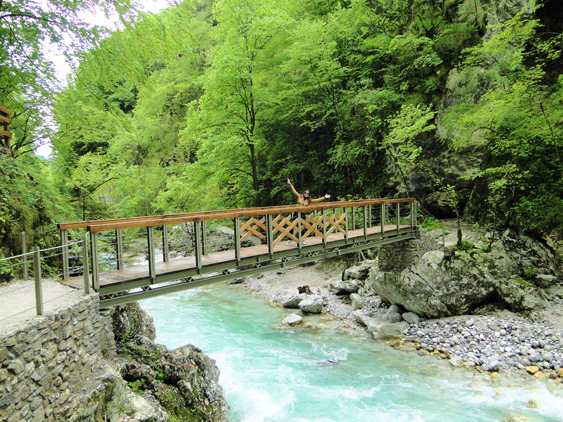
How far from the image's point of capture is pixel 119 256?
667cm

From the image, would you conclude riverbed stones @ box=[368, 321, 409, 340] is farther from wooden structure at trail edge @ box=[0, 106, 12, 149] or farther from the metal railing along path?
wooden structure at trail edge @ box=[0, 106, 12, 149]

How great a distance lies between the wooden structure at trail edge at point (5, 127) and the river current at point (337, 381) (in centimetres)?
696

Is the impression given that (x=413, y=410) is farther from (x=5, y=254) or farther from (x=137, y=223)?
(x=5, y=254)

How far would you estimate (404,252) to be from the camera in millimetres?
12008

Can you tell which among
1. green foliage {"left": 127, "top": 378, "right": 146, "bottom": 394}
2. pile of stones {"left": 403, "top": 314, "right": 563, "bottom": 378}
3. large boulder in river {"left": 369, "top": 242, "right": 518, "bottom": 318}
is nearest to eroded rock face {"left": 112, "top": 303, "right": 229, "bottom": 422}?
green foliage {"left": 127, "top": 378, "right": 146, "bottom": 394}

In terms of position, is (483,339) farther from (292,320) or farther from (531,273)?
(292,320)

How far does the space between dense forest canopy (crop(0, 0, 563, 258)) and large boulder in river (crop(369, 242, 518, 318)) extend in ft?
6.49

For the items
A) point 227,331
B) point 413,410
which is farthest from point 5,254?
point 413,410

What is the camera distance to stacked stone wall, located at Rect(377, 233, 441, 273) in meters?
11.9

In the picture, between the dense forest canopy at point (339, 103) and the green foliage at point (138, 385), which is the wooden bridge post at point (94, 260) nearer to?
the green foliage at point (138, 385)

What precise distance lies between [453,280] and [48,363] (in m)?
10.9

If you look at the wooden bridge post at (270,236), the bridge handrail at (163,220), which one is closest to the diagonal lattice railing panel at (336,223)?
the bridge handrail at (163,220)

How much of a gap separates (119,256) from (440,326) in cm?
964

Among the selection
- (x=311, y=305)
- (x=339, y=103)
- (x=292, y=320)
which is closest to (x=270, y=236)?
(x=292, y=320)
